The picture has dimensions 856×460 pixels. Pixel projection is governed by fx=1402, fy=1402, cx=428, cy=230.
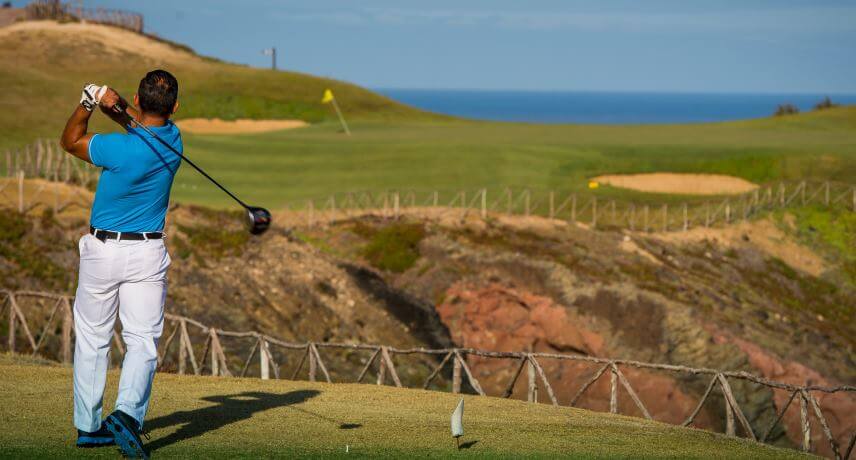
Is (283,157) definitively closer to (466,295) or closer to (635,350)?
(466,295)

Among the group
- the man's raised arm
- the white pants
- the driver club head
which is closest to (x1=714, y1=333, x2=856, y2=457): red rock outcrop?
the driver club head

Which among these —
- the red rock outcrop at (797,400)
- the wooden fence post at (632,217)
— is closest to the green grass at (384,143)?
the wooden fence post at (632,217)

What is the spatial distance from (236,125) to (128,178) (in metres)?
81.0

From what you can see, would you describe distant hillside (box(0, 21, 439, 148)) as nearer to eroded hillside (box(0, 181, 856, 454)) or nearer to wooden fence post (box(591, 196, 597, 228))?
wooden fence post (box(591, 196, 597, 228))

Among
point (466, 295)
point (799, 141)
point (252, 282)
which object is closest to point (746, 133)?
point (799, 141)

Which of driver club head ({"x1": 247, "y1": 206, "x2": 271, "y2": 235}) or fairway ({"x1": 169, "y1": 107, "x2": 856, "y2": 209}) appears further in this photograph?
fairway ({"x1": 169, "y1": 107, "x2": 856, "y2": 209})

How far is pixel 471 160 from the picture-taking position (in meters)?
62.2

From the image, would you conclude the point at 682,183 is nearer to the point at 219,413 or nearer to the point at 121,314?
the point at 219,413

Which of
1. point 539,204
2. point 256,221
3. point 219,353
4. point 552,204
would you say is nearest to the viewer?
point 256,221

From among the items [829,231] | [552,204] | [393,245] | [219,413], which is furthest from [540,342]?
[219,413]

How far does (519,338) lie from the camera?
38.2 m

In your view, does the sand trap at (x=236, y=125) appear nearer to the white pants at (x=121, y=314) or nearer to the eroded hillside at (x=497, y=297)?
the eroded hillside at (x=497, y=297)

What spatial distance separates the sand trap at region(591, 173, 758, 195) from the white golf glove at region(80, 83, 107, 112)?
163 feet

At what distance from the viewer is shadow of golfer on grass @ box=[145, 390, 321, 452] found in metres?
12.2
